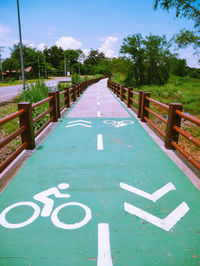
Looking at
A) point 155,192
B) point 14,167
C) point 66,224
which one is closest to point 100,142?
point 14,167

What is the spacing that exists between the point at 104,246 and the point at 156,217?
0.85m

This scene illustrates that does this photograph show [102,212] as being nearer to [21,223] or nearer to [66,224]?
[66,224]

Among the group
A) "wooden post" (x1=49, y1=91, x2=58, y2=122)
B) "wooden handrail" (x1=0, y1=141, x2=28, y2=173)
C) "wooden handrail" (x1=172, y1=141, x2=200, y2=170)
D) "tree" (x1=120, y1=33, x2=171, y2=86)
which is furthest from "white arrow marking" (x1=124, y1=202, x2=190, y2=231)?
"tree" (x1=120, y1=33, x2=171, y2=86)


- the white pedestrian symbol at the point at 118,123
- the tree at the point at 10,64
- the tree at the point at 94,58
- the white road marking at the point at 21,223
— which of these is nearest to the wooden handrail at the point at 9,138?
the white road marking at the point at 21,223

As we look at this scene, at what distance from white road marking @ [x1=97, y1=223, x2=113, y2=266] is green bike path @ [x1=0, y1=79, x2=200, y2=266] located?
0.03ft

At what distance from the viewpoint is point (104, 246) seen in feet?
7.92

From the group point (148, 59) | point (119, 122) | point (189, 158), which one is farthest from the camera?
point (148, 59)

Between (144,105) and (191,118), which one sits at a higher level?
(191,118)

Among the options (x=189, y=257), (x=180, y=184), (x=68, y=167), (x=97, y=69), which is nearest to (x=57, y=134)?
(x=68, y=167)

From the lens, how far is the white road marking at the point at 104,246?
2236 millimetres

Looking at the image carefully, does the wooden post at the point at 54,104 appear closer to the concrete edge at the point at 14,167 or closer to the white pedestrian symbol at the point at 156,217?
the concrete edge at the point at 14,167

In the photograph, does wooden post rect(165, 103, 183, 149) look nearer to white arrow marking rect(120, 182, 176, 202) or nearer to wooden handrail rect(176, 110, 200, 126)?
wooden handrail rect(176, 110, 200, 126)

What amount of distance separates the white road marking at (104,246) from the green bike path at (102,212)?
1 cm

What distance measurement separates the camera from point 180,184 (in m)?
3.74
